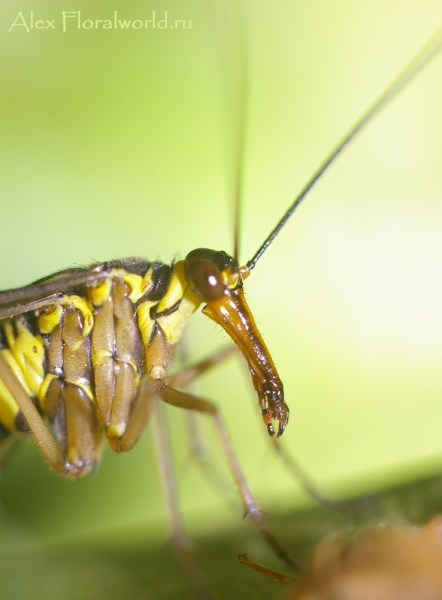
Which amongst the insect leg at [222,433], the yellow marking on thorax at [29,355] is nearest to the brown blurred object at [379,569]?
the insect leg at [222,433]

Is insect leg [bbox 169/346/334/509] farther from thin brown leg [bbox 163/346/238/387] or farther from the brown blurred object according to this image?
the brown blurred object

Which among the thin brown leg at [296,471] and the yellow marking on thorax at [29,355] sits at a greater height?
the yellow marking on thorax at [29,355]

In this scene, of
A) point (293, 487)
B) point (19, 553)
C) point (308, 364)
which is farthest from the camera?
point (308, 364)

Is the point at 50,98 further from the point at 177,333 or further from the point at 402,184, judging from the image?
the point at 402,184

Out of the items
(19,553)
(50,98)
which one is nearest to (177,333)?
(19,553)

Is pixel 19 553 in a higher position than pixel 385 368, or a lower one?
lower

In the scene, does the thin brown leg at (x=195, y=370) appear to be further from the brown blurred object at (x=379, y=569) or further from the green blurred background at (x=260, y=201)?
the brown blurred object at (x=379, y=569)
